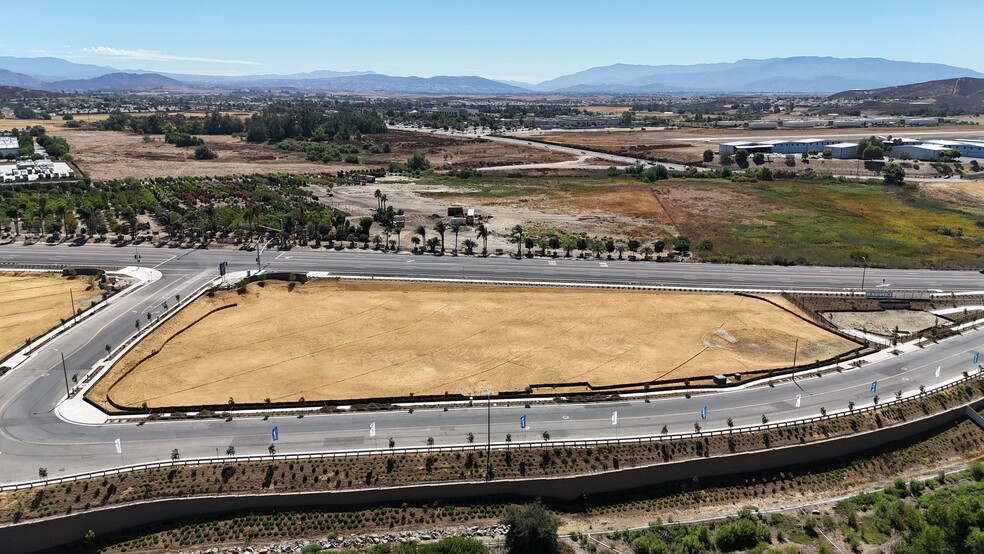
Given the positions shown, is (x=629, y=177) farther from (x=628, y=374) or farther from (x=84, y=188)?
(x=84, y=188)

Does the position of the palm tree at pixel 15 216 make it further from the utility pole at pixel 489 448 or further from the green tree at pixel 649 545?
the green tree at pixel 649 545

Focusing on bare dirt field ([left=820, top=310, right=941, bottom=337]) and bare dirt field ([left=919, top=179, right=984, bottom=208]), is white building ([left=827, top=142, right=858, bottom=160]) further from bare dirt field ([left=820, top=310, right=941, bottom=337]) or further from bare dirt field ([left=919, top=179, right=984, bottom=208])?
bare dirt field ([left=820, top=310, right=941, bottom=337])

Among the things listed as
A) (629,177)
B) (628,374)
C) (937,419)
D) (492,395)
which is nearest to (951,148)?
(629,177)

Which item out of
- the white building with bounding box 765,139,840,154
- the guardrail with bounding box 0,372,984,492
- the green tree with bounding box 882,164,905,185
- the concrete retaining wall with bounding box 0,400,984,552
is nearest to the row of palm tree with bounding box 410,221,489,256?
the guardrail with bounding box 0,372,984,492

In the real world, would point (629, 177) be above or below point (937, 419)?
above

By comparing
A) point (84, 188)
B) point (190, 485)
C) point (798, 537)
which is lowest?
point (798, 537)

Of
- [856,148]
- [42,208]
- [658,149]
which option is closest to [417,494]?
[42,208]

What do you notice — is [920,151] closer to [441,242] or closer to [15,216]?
[441,242]
